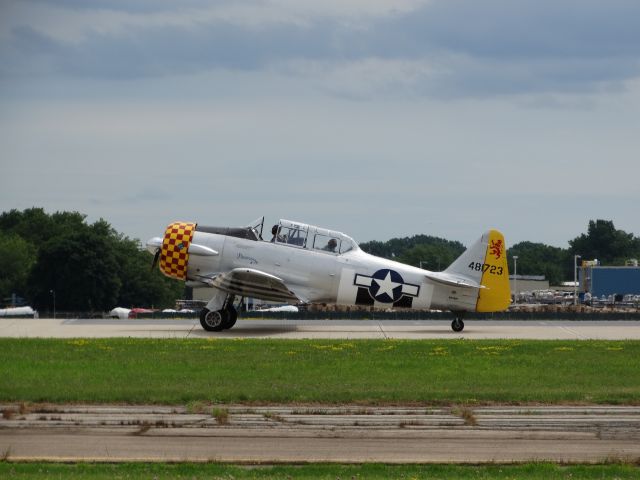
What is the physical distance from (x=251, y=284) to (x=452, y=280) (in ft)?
19.2

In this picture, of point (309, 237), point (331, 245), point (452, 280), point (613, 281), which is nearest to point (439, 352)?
point (452, 280)

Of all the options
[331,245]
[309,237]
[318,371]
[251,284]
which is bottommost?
[318,371]

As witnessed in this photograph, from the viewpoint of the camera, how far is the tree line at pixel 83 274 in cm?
9175

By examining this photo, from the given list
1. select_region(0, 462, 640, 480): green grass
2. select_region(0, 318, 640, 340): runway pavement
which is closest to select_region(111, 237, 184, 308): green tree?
select_region(0, 318, 640, 340): runway pavement

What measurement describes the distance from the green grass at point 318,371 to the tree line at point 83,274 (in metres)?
65.7

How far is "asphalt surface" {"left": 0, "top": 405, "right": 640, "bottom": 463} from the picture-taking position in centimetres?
1353

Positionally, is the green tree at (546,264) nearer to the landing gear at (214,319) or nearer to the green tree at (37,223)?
the green tree at (37,223)

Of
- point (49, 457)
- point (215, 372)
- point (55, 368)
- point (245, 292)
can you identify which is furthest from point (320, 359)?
point (49, 457)

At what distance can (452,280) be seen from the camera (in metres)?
32.4

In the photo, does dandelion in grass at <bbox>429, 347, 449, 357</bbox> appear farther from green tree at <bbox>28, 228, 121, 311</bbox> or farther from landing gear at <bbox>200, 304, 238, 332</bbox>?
green tree at <bbox>28, 228, 121, 311</bbox>

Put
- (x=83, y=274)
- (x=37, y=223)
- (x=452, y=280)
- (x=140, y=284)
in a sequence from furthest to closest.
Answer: (x=37, y=223), (x=140, y=284), (x=83, y=274), (x=452, y=280)

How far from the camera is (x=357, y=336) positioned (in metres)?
30.5

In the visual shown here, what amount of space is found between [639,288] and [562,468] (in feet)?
364

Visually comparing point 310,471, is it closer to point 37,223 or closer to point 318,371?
point 318,371
